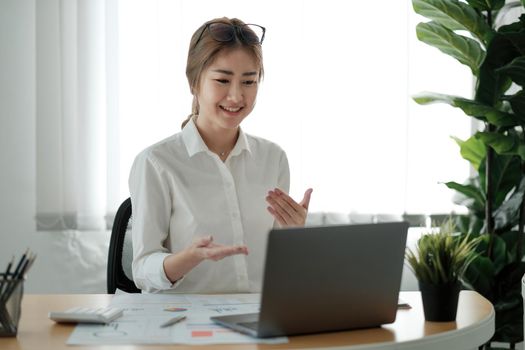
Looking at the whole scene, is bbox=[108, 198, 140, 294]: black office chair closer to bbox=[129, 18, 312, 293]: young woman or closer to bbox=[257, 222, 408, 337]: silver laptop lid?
bbox=[129, 18, 312, 293]: young woman

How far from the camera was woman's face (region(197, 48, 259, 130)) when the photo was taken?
7.37ft

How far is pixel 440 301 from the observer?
1.69m

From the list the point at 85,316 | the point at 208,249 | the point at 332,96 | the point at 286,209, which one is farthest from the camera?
the point at 332,96

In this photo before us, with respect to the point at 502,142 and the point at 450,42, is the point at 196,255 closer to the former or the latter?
the point at 502,142

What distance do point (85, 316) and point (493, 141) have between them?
6.71 feet

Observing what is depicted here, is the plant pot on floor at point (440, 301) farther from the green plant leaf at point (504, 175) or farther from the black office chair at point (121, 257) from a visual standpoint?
Answer: the green plant leaf at point (504, 175)

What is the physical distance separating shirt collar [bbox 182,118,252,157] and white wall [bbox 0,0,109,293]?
1.45 metres

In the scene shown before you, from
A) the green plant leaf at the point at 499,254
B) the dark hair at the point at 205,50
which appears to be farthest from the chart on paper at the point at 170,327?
the green plant leaf at the point at 499,254

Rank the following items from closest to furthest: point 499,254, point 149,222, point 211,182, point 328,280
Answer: point 328,280 → point 149,222 → point 211,182 → point 499,254

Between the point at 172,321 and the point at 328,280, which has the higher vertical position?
the point at 328,280

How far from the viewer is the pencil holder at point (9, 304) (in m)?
1.56

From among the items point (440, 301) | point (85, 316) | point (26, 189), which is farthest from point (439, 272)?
point (26, 189)

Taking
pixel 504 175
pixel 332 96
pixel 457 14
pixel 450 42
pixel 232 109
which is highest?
pixel 457 14

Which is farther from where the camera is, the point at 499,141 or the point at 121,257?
the point at 499,141
